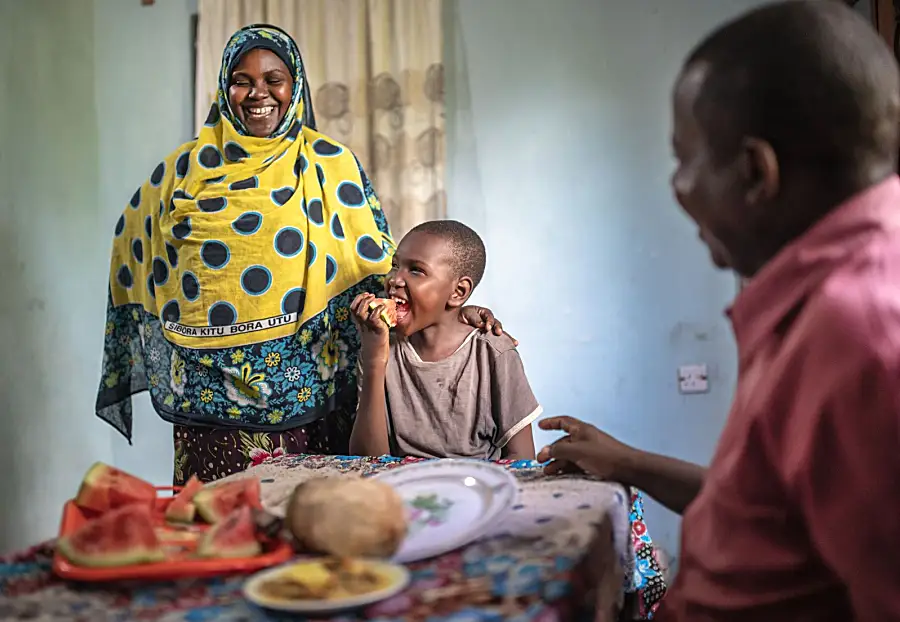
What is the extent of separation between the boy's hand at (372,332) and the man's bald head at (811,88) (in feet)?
3.77

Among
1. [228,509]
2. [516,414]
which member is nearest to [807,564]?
[228,509]

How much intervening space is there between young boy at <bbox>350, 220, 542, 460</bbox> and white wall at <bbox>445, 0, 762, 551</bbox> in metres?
1.29

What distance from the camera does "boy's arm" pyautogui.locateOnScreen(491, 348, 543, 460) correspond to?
5.81ft

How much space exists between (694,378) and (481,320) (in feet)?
4.78

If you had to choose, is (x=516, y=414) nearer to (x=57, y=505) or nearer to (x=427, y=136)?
(x=427, y=136)

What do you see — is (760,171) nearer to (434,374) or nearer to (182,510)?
(182,510)

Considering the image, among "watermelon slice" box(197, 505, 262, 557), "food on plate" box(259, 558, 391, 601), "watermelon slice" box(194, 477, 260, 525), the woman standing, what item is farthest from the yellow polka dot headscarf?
"food on plate" box(259, 558, 391, 601)

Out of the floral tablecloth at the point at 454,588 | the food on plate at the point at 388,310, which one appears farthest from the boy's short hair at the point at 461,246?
the floral tablecloth at the point at 454,588

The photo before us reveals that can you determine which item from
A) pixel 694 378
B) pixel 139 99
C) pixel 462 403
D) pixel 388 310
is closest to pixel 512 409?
pixel 462 403

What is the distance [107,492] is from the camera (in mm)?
909

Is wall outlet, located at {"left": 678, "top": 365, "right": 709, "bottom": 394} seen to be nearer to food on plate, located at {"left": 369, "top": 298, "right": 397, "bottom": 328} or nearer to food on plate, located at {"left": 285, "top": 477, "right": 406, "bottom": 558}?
food on plate, located at {"left": 369, "top": 298, "right": 397, "bottom": 328}

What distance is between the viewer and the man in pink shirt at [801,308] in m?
0.58

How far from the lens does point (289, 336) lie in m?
2.01

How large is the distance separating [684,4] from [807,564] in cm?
285
